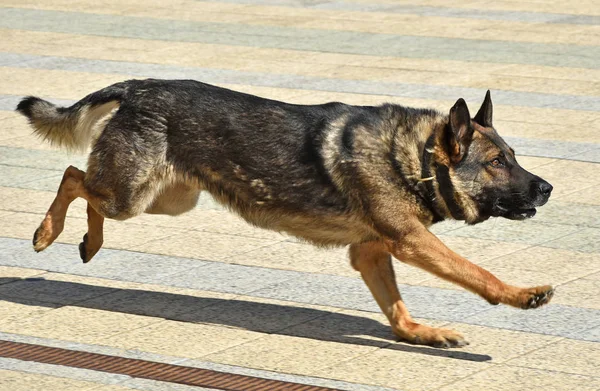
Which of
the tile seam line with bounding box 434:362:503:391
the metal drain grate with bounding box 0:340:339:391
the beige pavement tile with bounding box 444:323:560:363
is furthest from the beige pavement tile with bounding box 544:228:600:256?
the metal drain grate with bounding box 0:340:339:391

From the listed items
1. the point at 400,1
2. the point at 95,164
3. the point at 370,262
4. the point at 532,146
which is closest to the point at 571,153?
the point at 532,146

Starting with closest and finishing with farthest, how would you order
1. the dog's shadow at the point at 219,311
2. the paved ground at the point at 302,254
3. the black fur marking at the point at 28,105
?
the paved ground at the point at 302,254, the dog's shadow at the point at 219,311, the black fur marking at the point at 28,105

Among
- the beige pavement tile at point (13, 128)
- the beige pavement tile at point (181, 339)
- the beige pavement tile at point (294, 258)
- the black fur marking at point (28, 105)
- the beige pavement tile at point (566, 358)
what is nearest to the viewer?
the beige pavement tile at point (566, 358)

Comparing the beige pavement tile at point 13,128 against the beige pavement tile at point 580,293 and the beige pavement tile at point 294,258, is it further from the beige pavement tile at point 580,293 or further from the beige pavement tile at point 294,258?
the beige pavement tile at point 580,293

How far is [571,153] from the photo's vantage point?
31.2 ft

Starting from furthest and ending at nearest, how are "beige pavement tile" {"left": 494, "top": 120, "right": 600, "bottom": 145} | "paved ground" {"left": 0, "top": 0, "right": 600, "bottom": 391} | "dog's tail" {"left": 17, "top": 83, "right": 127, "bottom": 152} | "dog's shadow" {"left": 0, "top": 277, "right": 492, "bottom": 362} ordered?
"beige pavement tile" {"left": 494, "top": 120, "right": 600, "bottom": 145}, "dog's tail" {"left": 17, "top": 83, "right": 127, "bottom": 152}, "dog's shadow" {"left": 0, "top": 277, "right": 492, "bottom": 362}, "paved ground" {"left": 0, "top": 0, "right": 600, "bottom": 391}

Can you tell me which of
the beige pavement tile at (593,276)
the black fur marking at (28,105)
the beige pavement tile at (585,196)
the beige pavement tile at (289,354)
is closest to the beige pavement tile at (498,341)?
the beige pavement tile at (289,354)

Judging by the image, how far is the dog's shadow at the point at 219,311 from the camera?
246 inches

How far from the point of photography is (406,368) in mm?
5762

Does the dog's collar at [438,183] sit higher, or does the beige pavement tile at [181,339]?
the dog's collar at [438,183]

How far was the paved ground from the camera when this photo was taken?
5.86 m

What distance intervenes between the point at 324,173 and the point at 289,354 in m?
0.96

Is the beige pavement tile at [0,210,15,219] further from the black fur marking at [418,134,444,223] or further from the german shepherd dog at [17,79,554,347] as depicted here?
the black fur marking at [418,134,444,223]

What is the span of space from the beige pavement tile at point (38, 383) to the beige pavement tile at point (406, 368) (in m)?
1.08
